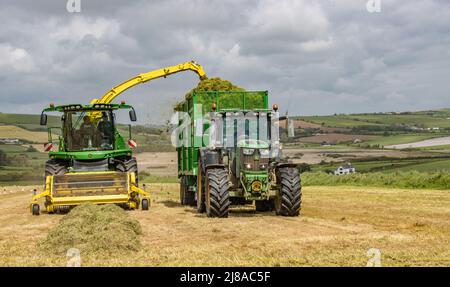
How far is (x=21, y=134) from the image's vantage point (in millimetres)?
69000

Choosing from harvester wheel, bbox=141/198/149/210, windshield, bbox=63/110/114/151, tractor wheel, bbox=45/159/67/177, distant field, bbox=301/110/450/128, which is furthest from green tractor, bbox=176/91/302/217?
distant field, bbox=301/110/450/128

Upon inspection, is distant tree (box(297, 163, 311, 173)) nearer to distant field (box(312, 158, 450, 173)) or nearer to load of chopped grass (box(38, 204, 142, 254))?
distant field (box(312, 158, 450, 173))

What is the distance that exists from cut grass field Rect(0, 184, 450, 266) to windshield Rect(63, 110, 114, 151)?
101 inches

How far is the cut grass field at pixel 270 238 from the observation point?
369 inches

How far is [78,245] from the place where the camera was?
1048 centimetres

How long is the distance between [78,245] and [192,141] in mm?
9075

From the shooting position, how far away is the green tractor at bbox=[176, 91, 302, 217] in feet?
51.2

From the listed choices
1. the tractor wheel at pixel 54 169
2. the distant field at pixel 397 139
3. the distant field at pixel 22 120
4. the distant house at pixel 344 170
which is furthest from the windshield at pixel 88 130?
the distant field at pixel 22 120

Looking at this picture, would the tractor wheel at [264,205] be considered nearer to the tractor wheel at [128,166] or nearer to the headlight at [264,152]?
the headlight at [264,152]

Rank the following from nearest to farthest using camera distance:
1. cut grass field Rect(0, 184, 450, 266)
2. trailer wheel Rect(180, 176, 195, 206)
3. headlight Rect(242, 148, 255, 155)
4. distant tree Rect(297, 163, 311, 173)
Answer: cut grass field Rect(0, 184, 450, 266), headlight Rect(242, 148, 255, 155), trailer wheel Rect(180, 176, 195, 206), distant tree Rect(297, 163, 311, 173)

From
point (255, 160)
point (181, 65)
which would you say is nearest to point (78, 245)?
point (255, 160)

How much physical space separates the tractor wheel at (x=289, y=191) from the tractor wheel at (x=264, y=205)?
1.67m

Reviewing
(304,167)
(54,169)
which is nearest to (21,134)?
(304,167)
